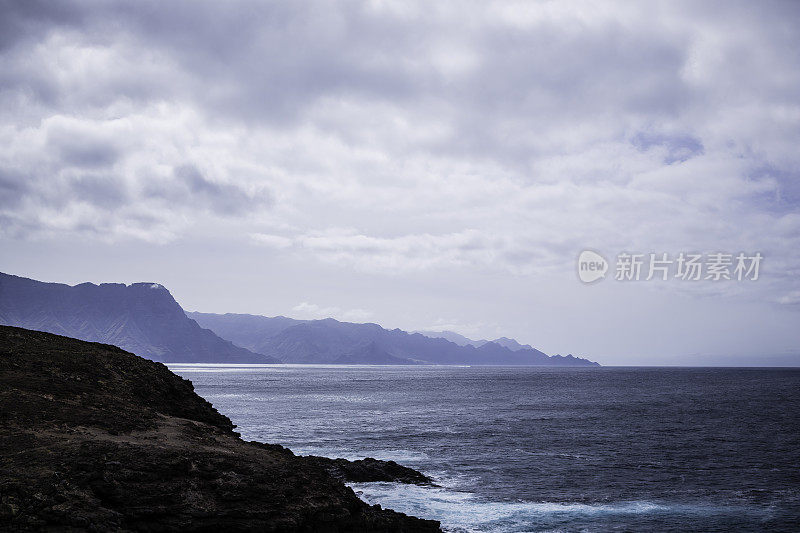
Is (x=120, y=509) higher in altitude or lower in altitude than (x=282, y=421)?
higher

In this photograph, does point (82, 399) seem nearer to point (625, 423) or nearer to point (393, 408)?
point (625, 423)

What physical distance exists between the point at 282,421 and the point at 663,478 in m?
54.7

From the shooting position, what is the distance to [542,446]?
5744 centimetres

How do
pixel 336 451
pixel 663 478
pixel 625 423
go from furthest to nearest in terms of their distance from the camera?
pixel 625 423
pixel 336 451
pixel 663 478

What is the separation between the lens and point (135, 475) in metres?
20.7

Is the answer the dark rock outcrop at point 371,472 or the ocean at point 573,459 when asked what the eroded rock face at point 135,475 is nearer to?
the ocean at point 573,459

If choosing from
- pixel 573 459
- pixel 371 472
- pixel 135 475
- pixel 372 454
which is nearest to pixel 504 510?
pixel 371 472

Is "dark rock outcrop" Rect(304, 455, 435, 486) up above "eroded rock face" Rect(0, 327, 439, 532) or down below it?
below

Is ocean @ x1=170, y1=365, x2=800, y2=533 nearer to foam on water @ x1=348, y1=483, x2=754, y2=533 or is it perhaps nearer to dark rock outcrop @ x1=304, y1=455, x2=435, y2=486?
foam on water @ x1=348, y1=483, x2=754, y2=533

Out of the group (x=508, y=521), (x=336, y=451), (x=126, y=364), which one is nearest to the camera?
(x=508, y=521)

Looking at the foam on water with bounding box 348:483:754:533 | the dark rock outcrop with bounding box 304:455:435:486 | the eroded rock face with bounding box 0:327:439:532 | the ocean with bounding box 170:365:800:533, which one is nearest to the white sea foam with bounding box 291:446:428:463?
the ocean with bounding box 170:365:800:533

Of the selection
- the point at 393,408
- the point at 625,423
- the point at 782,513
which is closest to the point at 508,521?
the point at 782,513

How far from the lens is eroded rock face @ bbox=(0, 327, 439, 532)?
1834 cm

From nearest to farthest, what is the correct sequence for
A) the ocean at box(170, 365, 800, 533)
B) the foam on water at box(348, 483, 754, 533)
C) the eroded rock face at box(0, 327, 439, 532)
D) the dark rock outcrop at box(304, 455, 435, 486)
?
1. the eroded rock face at box(0, 327, 439, 532)
2. the foam on water at box(348, 483, 754, 533)
3. the ocean at box(170, 365, 800, 533)
4. the dark rock outcrop at box(304, 455, 435, 486)
